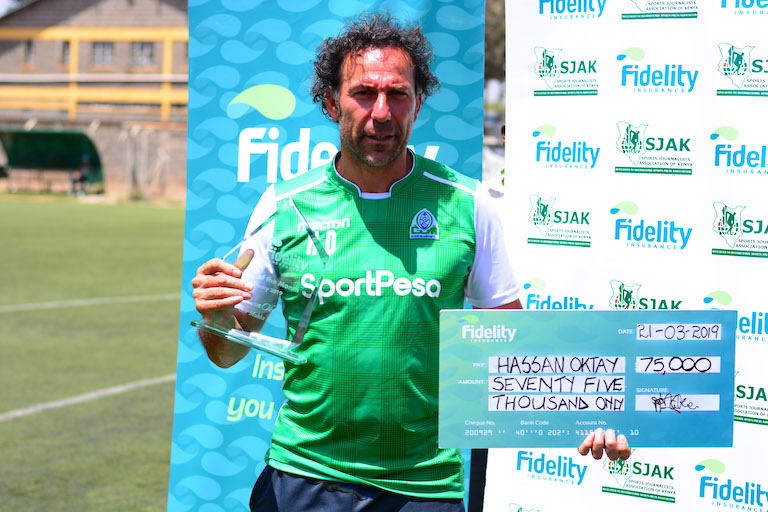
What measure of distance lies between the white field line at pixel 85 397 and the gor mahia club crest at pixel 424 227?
207 inches

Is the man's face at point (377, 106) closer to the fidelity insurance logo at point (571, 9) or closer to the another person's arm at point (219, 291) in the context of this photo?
the another person's arm at point (219, 291)

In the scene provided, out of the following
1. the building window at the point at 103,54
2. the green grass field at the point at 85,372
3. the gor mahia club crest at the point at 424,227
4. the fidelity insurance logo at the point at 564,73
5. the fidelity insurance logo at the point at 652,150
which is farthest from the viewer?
the building window at the point at 103,54

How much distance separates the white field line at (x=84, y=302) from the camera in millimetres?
11359

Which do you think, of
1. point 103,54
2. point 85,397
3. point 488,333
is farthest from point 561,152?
point 103,54

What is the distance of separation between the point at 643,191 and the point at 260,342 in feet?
8.41

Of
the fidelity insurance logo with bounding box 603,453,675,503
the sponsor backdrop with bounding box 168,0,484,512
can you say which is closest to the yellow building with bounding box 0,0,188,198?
the sponsor backdrop with bounding box 168,0,484,512

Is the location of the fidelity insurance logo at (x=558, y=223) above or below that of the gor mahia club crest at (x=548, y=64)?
below

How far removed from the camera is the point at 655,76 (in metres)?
4.44

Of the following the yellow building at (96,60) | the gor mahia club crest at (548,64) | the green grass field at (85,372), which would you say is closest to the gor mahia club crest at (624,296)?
the gor mahia club crest at (548,64)

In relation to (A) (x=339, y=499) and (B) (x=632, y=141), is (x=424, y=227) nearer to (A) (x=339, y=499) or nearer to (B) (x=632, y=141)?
(A) (x=339, y=499)

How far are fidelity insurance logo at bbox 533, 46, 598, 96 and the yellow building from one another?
1403 inches

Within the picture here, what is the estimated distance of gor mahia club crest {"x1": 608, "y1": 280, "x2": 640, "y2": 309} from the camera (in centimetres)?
454

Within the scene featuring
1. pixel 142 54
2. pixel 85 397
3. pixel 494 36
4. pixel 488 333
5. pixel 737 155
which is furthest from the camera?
pixel 142 54

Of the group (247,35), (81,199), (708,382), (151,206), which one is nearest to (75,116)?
(81,199)
